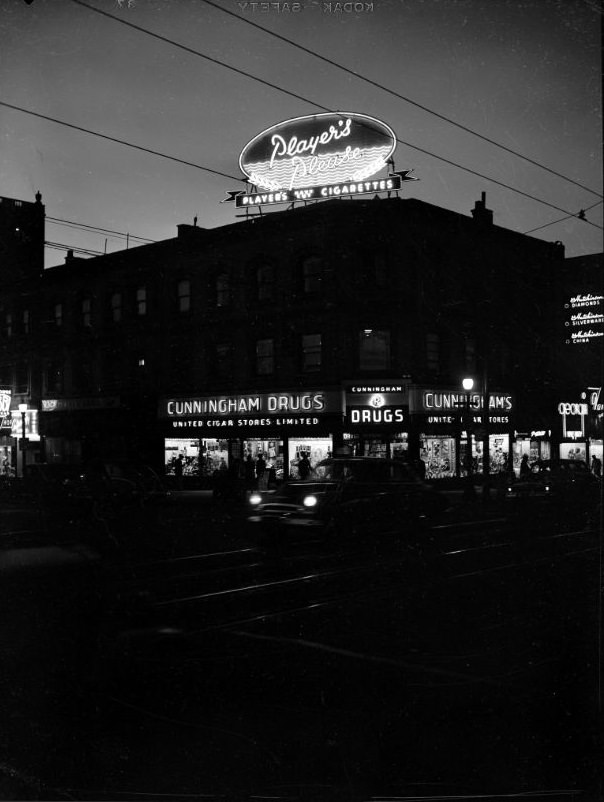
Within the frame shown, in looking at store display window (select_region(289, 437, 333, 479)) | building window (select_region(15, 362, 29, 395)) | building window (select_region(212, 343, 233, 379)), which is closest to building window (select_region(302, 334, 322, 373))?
store display window (select_region(289, 437, 333, 479))

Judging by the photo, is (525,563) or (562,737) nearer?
(562,737)

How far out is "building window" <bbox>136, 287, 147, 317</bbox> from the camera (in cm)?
3881

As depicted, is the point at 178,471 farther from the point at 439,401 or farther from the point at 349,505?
the point at 349,505

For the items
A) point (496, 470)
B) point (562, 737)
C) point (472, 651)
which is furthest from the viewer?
point (496, 470)

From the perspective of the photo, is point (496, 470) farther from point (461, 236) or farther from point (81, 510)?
point (81, 510)

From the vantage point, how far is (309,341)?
108ft

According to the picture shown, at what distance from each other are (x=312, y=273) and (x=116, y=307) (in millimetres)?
12408

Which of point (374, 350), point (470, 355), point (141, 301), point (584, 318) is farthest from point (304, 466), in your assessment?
point (584, 318)

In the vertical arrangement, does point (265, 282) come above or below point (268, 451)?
above

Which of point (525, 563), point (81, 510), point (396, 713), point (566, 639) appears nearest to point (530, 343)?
point (81, 510)

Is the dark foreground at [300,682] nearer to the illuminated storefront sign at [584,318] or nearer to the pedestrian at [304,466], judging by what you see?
the pedestrian at [304,466]

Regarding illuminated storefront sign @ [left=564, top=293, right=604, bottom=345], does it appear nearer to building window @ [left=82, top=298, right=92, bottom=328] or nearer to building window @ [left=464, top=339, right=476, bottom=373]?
building window @ [left=464, top=339, right=476, bottom=373]

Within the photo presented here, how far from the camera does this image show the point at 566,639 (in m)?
7.74

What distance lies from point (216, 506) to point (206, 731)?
74.5 feet
